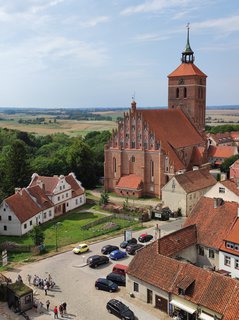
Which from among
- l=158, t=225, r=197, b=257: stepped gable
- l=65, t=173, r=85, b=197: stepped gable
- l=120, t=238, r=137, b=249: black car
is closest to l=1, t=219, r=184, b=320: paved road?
l=120, t=238, r=137, b=249: black car

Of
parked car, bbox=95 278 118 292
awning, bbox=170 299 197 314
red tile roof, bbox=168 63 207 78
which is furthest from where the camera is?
red tile roof, bbox=168 63 207 78

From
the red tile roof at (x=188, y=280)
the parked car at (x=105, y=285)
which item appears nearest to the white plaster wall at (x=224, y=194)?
the red tile roof at (x=188, y=280)

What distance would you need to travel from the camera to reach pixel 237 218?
3859cm

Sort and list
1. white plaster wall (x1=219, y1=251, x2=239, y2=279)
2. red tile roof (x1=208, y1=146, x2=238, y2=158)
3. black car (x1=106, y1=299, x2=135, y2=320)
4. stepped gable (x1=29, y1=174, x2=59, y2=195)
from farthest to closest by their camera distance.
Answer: red tile roof (x1=208, y1=146, x2=238, y2=158) → stepped gable (x1=29, y1=174, x2=59, y2=195) → white plaster wall (x1=219, y1=251, x2=239, y2=279) → black car (x1=106, y1=299, x2=135, y2=320)

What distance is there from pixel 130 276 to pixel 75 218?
29757 millimetres

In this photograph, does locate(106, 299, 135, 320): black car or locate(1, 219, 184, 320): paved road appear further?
locate(1, 219, 184, 320): paved road

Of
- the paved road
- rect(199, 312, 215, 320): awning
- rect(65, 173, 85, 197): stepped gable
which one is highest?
rect(65, 173, 85, 197): stepped gable

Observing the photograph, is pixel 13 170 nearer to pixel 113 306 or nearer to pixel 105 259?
pixel 105 259

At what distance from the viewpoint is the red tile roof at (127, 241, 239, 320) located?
28.7m

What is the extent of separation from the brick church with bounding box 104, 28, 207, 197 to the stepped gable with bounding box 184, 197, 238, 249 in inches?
1102

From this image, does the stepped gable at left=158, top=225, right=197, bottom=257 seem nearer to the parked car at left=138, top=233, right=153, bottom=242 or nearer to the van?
the van

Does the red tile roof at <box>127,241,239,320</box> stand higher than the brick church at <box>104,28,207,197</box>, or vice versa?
the brick church at <box>104,28,207,197</box>

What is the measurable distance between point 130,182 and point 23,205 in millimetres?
23732

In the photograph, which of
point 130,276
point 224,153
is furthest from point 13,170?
point 224,153
